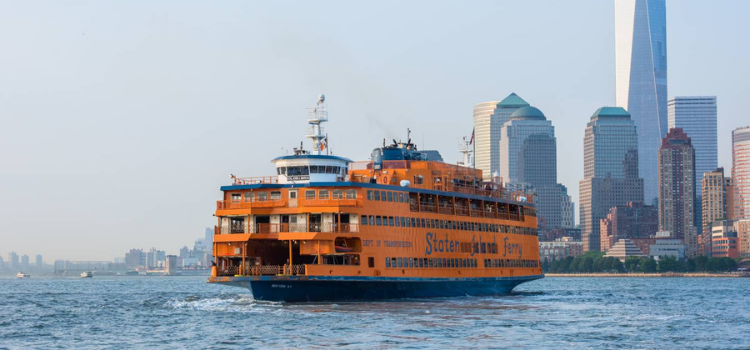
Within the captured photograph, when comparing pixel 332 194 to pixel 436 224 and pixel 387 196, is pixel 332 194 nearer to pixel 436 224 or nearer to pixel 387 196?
pixel 387 196

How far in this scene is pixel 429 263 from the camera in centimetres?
7250

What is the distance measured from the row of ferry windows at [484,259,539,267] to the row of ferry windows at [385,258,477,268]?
9.02ft

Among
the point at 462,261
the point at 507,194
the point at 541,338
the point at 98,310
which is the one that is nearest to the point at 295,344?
the point at 541,338

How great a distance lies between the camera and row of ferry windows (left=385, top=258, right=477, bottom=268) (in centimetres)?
6851

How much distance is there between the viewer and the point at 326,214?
65375 mm

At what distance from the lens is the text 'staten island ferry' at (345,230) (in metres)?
64.2

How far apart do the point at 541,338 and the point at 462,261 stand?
94.4 ft

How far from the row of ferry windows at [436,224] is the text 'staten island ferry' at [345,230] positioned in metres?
0.07

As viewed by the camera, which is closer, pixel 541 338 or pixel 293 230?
pixel 541 338

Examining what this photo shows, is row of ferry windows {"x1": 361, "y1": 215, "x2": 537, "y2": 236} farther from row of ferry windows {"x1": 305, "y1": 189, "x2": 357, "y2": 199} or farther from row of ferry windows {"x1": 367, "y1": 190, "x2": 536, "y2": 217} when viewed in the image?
row of ferry windows {"x1": 305, "y1": 189, "x2": 357, "y2": 199}

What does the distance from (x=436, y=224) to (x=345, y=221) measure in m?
9.78

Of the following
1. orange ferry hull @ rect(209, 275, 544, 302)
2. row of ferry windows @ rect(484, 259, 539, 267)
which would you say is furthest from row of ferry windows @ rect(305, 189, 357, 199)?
row of ferry windows @ rect(484, 259, 539, 267)

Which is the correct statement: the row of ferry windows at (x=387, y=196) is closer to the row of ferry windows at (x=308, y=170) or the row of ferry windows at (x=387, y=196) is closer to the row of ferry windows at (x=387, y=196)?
the row of ferry windows at (x=387, y=196)

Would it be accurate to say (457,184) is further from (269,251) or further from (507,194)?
(269,251)
